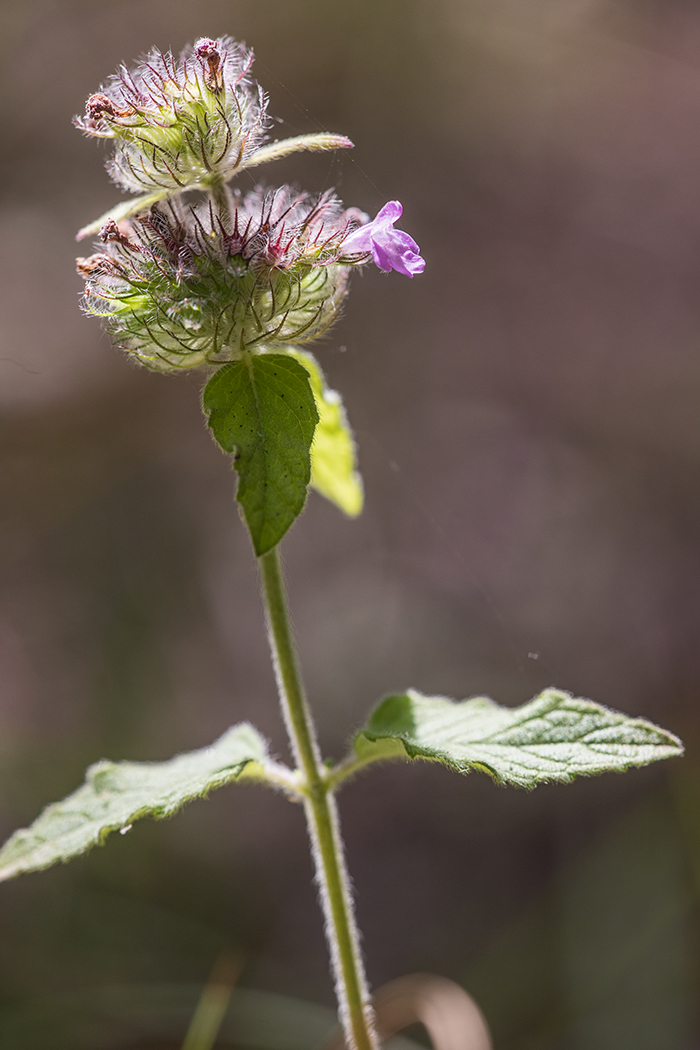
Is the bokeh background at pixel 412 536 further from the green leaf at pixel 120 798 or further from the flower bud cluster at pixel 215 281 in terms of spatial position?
the flower bud cluster at pixel 215 281

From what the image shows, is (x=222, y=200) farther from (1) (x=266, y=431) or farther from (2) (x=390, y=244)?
(1) (x=266, y=431)

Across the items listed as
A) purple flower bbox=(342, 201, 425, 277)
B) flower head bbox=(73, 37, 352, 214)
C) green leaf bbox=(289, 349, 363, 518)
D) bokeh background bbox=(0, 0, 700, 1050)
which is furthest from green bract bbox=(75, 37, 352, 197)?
bokeh background bbox=(0, 0, 700, 1050)

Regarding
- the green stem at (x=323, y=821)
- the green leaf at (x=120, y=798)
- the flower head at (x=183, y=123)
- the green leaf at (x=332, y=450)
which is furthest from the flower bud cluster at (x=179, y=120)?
the green leaf at (x=120, y=798)

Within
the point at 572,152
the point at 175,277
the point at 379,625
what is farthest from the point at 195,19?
the point at 175,277

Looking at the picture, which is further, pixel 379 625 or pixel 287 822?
pixel 379 625

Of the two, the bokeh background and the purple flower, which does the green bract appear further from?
the bokeh background

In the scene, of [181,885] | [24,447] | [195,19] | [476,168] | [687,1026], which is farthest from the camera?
[476,168]

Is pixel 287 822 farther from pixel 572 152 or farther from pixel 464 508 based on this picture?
pixel 572 152
